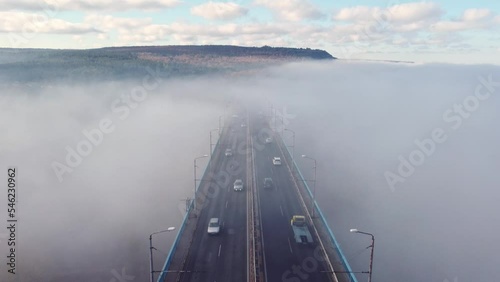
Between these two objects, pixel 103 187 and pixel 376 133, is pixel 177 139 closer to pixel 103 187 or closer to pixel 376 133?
pixel 103 187

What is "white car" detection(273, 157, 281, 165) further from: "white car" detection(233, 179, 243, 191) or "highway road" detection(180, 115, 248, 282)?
"white car" detection(233, 179, 243, 191)

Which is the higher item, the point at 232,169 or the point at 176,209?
the point at 232,169

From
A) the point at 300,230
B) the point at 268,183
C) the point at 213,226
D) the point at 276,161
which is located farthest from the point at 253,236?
the point at 276,161

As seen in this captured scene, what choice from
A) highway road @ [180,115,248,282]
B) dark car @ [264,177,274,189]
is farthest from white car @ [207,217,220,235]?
dark car @ [264,177,274,189]

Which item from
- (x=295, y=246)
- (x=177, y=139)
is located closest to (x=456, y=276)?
(x=295, y=246)

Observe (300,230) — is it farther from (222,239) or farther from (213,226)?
(213,226)

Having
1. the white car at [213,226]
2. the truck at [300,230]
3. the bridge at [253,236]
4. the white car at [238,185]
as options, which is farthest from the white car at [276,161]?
the white car at [213,226]
